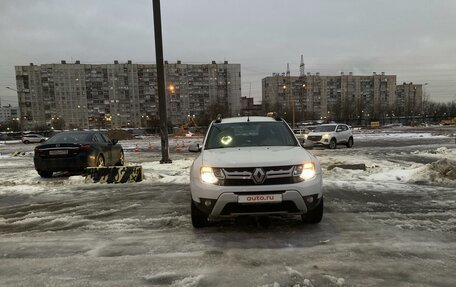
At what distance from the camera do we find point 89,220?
6.25 m

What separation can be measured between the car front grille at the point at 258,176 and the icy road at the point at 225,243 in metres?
0.76

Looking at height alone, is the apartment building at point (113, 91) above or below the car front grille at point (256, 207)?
above

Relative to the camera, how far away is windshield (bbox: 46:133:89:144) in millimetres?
11302

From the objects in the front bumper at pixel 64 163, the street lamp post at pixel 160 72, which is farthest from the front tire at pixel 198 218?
the street lamp post at pixel 160 72

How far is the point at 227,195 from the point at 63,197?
5128 millimetres

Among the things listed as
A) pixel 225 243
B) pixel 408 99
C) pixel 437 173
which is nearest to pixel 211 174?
pixel 225 243

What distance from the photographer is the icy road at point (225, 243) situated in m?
3.75

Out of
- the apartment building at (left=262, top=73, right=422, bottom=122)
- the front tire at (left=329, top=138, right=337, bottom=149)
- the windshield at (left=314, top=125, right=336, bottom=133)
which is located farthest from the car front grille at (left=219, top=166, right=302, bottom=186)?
the apartment building at (left=262, top=73, right=422, bottom=122)

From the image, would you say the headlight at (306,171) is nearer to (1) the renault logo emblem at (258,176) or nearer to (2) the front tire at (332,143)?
(1) the renault logo emblem at (258,176)

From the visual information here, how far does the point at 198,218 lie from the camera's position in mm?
5387

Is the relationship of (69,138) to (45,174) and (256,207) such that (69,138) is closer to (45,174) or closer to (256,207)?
(45,174)

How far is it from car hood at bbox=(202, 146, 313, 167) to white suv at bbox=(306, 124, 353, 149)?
17698mm

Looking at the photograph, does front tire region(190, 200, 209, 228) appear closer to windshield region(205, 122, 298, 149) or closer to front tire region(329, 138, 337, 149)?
windshield region(205, 122, 298, 149)

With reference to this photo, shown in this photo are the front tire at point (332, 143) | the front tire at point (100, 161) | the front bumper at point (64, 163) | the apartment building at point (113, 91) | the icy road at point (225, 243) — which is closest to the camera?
the icy road at point (225, 243)
